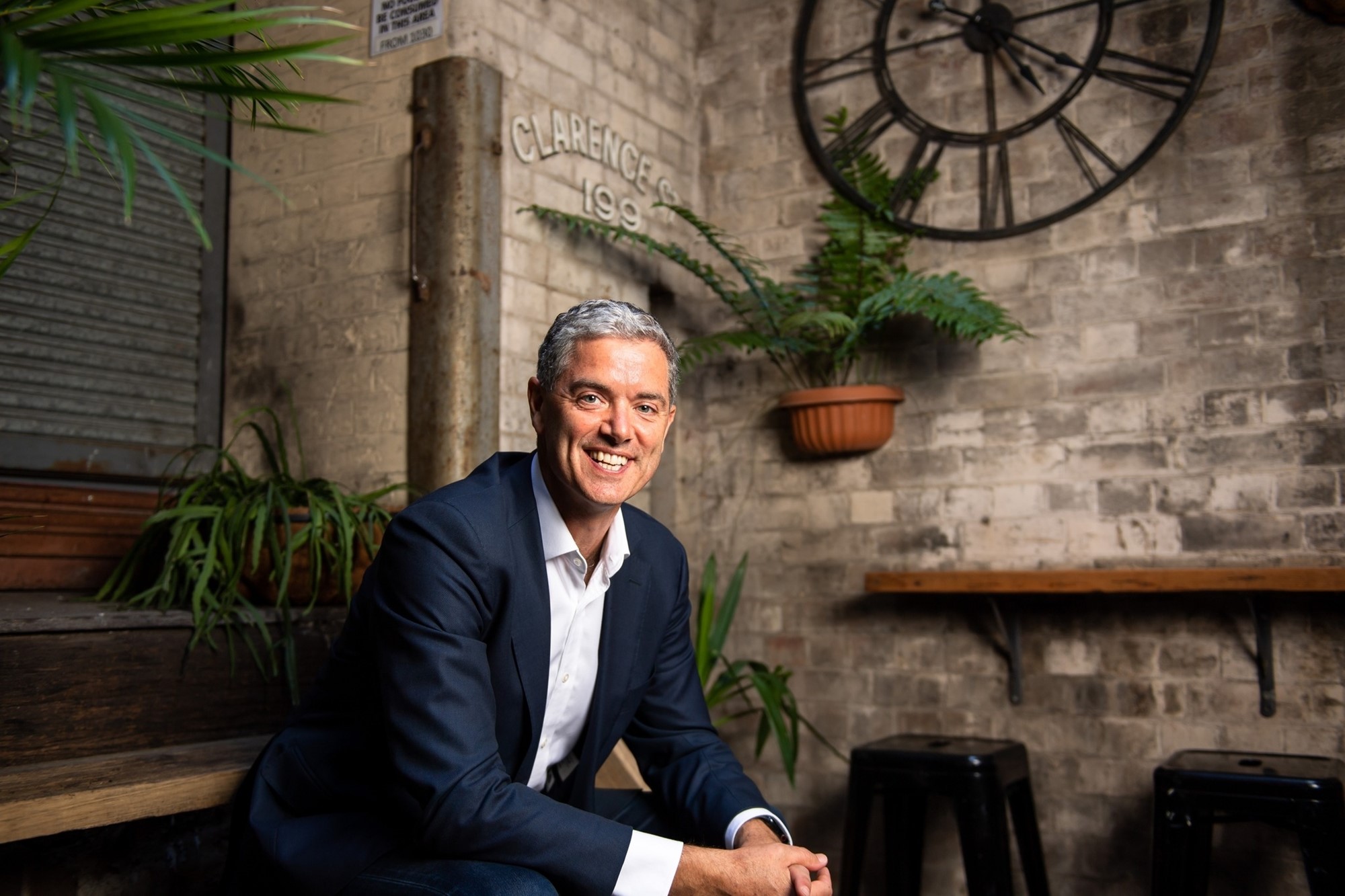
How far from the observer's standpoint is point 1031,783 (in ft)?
11.1

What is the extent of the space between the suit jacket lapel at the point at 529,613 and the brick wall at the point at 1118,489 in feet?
7.02

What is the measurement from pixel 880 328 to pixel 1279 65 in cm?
138

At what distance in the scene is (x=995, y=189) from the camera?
3678 mm

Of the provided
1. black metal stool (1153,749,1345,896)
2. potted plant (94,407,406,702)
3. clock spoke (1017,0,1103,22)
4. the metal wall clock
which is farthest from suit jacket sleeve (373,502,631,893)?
clock spoke (1017,0,1103,22)

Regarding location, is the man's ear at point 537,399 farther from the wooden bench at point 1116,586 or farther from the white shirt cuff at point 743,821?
the wooden bench at point 1116,586

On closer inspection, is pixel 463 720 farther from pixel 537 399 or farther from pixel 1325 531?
pixel 1325 531

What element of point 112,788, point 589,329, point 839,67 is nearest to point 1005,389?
point 839,67

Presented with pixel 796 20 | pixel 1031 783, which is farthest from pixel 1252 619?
pixel 796 20

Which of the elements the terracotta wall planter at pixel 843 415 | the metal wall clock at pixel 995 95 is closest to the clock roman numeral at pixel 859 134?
the metal wall clock at pixel 995 95

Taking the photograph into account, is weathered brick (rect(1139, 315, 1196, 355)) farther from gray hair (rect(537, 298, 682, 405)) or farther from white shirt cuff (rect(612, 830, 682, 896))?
white shirt cuff (rect(612, 830, 682, 896))

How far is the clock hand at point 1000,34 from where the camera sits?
3.63 m

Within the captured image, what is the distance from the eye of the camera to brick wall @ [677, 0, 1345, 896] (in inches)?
123

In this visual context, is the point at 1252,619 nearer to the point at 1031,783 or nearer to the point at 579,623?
the point at 1031,783

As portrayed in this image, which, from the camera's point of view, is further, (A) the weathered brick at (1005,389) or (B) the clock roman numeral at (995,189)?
(B) the clock roman numeral at (995,189)
